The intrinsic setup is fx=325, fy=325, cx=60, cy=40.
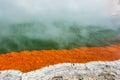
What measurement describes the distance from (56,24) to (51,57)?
1470 mm

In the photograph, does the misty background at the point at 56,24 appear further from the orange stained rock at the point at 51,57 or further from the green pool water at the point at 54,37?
the orange stained rock at the point at 51,57

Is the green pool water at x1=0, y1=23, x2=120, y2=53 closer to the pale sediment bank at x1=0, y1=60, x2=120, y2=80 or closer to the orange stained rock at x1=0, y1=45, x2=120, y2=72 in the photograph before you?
the orange stained rock at x1=0, y1=45, x2=120, y2=72

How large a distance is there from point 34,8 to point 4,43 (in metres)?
1.66

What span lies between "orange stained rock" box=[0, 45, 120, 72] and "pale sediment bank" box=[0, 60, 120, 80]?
0.27 meters

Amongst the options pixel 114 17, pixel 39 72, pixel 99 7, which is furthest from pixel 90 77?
pixel 99 7

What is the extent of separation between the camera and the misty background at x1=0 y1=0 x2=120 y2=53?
4.95 meters

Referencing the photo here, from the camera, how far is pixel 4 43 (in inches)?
194

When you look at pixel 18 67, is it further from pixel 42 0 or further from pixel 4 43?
pixel 42 0

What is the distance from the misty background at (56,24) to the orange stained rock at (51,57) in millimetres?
201

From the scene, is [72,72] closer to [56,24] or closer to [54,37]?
[54,37]

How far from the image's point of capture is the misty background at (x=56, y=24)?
16.2ft

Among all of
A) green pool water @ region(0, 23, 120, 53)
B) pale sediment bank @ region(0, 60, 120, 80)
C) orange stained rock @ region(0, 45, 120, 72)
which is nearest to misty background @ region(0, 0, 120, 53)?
green pool water @ region(0, 23, 120, 53)

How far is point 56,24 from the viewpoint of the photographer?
5.71m

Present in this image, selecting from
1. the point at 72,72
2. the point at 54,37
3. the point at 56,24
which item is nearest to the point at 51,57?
the point at 72,72
